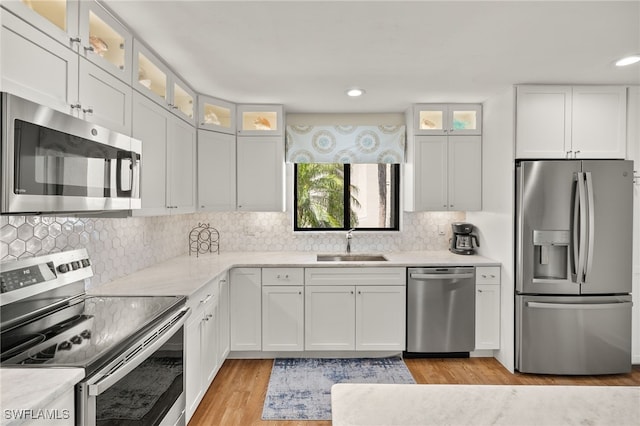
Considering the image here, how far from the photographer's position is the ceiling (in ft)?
6.48

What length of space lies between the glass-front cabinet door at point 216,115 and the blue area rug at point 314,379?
231 centimetres

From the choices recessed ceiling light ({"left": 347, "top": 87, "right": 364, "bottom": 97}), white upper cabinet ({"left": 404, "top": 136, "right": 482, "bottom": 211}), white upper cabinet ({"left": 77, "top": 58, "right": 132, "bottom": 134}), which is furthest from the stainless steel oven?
white upper cabinet ({"left": 404, "top": 136, "right": 482, "bottom": 211})

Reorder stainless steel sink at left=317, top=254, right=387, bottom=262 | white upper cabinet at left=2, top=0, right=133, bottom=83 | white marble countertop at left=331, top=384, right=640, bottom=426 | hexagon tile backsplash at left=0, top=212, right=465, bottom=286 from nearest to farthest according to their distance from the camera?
white marble countertop at left=331, top=384, right=640, bottom=426
white upper cabinet at left=2, top=0, right=133, bottom=83
hexagon tile backsplash at left=0, top=212, right=465, bottom=286
stainless steel sink at left=317, top=254, right=387, bottom=262

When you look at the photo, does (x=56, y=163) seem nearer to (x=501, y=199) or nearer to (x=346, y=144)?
(x=346, y=144)

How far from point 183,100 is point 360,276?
7.24 ft

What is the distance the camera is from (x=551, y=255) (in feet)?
10.2

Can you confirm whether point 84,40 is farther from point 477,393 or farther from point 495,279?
point 495,279

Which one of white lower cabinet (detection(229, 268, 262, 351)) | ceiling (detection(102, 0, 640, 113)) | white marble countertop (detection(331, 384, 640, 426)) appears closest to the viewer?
white marble countertop (detection(331, 384, 640, 426))

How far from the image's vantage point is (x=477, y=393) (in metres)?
0.95

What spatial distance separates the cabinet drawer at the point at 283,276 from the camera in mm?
3455

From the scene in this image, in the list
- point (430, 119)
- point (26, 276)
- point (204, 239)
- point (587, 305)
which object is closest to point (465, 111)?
point (430, 119)

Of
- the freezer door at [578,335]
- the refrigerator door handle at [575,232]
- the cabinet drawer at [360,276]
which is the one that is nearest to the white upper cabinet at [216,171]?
the cabinet drawer at [360,276]

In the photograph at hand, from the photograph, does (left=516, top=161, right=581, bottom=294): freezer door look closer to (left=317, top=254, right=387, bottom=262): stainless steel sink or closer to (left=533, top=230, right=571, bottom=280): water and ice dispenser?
(left=533, top=230, right=571, bottom=280): water and ice dispenser

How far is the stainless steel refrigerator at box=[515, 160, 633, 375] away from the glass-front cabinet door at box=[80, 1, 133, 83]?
9.83ft
